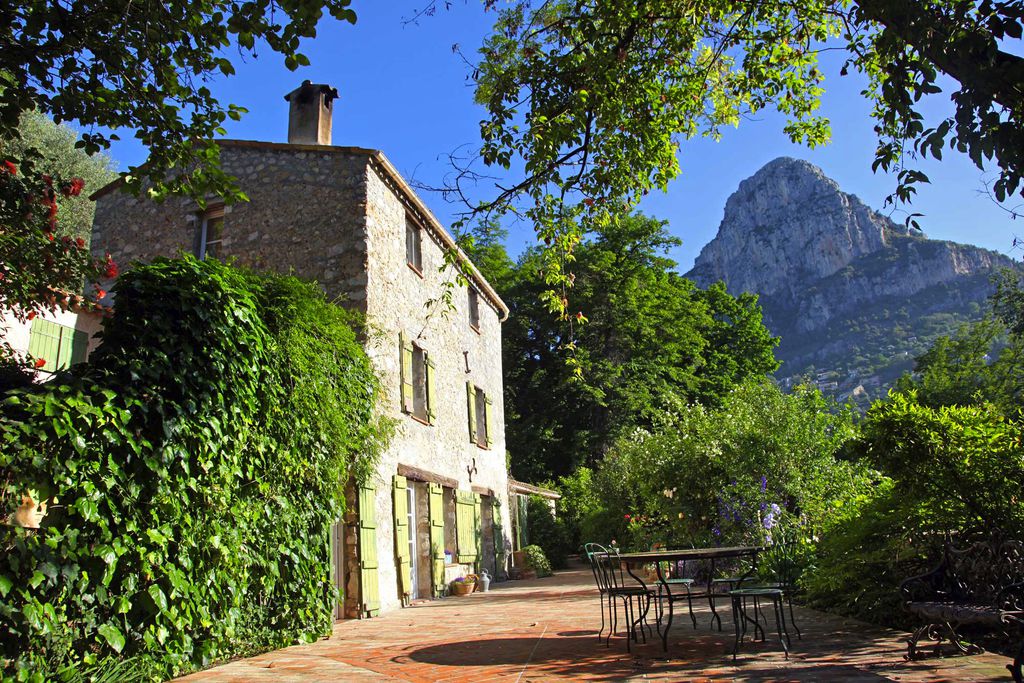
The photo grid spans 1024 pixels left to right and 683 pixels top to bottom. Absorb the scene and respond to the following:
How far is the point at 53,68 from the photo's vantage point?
5227mm

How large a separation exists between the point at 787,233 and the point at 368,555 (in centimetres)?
8988

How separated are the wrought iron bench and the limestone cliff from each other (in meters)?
58.4

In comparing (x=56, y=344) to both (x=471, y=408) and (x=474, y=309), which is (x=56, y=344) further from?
(x=474, y=309)

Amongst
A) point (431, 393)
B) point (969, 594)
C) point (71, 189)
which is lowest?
point (969, 594)

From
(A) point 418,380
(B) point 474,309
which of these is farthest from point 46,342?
(B) point 474,309

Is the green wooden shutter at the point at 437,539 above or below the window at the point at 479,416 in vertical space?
below

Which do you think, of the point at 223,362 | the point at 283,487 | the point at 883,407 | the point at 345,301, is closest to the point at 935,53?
the point at 883,407

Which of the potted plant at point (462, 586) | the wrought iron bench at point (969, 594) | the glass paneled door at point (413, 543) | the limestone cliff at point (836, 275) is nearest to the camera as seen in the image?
the wrought iron bench at point (969, 594)

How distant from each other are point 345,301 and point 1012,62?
7.51 m

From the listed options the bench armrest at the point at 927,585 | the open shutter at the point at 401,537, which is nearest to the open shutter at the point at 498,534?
the open shutter at the point at 401,537

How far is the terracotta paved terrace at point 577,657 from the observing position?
4.00 m

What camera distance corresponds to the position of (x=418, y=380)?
11.2m

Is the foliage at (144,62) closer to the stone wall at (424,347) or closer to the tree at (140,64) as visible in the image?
the tree at (140,64)

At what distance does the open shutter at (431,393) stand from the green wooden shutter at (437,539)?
3.60 feet
